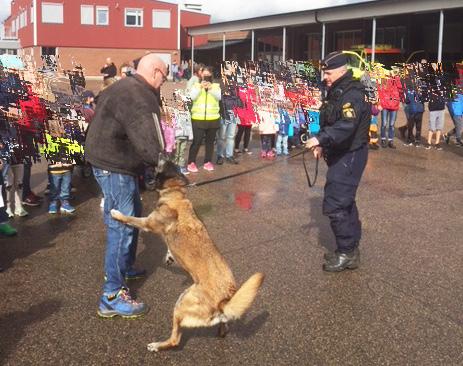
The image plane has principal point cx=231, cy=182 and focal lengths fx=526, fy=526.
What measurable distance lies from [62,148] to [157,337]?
4253 millimetres

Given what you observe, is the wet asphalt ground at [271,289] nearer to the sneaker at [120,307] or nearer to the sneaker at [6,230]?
the sneaker at [120,307]

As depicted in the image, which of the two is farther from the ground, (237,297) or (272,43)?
(272,43)

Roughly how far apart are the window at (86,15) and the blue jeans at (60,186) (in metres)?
44.6

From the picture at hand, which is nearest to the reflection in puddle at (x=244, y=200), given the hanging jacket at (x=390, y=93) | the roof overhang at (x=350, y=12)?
the hanging jacket at (x=390, y=93)

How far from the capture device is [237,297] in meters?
3.44

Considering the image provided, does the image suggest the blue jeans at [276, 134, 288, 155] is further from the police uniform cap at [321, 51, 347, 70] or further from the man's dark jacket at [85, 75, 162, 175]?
the man's dark jacket at [85, 75, 162, 175]

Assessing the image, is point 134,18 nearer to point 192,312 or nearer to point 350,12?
point 350,12

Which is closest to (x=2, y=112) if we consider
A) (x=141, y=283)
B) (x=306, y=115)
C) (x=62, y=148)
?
(x=62, y=148)

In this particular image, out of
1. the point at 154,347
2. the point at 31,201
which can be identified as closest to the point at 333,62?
the point at 154,347

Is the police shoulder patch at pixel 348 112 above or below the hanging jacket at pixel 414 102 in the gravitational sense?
below

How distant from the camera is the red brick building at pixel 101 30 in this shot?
4647 centimetres

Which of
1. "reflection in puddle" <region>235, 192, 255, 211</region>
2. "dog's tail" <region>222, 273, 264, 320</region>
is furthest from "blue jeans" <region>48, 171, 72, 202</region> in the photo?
"dog's tail" <region>222, 273, 264, 320</region>

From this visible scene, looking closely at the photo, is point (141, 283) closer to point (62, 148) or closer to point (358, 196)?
point (62, 148)

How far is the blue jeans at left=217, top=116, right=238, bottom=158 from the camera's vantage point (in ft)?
35.7
